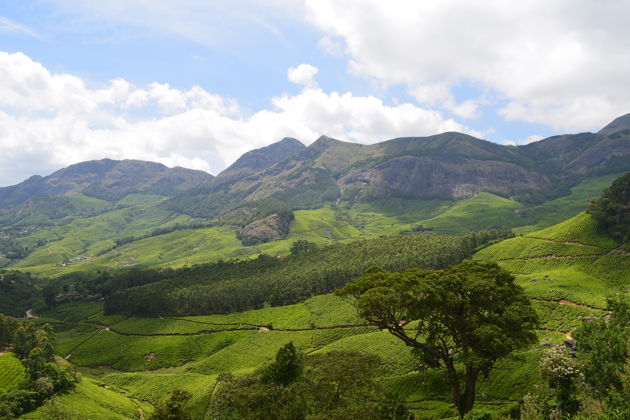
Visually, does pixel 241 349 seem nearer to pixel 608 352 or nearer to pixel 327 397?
pixel 327 397

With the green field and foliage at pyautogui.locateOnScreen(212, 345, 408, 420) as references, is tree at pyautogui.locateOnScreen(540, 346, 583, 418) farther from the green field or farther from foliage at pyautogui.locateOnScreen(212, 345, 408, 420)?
foliage at pyautogui.locateOnScreen(212, 345, 408, 420)

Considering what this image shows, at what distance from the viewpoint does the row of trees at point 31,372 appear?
81000mm

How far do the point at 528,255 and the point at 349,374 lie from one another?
13338 cm

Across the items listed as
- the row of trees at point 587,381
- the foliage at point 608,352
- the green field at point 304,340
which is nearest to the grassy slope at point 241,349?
the green field at point 304,340

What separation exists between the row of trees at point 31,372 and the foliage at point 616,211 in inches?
7624

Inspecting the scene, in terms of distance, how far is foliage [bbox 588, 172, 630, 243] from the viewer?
140 meters

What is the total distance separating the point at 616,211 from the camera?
147 metres

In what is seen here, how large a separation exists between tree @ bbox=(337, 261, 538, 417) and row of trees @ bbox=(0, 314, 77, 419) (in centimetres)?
8384

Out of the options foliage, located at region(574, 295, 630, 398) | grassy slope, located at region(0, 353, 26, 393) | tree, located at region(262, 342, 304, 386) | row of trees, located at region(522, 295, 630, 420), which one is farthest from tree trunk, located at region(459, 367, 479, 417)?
grassy slope, located at region(0, 353, 26, 393)

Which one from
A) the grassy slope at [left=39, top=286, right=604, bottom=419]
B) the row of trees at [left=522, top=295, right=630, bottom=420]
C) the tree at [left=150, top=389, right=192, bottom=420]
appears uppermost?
the row of trees at [left=522, top=295, right=630, bottom=420]

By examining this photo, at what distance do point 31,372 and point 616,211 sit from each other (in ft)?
692

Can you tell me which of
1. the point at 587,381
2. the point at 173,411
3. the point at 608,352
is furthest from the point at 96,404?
the point at 608,352

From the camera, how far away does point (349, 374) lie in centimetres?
5325

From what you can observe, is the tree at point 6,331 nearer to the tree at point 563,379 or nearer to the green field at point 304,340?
the green field at point 304,340
